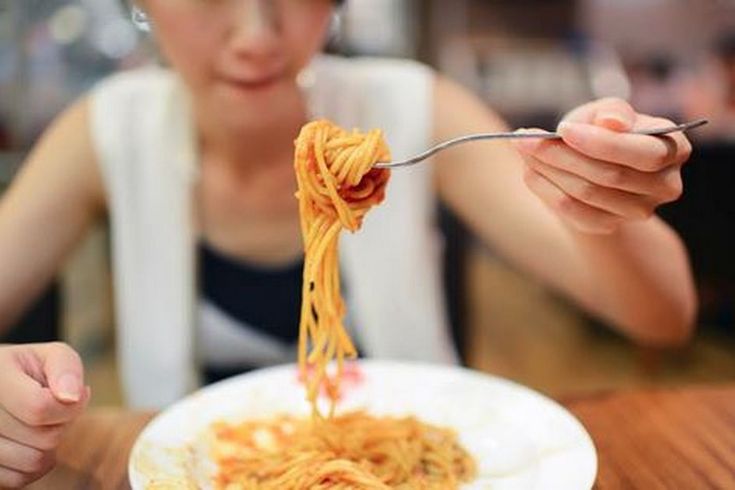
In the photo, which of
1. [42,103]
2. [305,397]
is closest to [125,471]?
[305,397]

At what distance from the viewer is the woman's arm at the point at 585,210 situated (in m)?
0.79

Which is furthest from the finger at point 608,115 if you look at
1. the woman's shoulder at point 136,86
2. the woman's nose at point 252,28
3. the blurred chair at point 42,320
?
the blurred chair at point 42,320

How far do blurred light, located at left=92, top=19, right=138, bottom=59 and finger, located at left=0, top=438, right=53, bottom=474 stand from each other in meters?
3.05

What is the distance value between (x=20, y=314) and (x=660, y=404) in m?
0.91

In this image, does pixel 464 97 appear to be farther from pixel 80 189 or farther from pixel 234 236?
pixel 80 189

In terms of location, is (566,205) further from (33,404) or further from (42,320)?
(42,320)

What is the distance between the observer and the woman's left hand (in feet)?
2.49

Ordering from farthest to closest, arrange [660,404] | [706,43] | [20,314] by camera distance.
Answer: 1. [706,43]
2. [20,314]
3. [660,404]

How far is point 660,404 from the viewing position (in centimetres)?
101

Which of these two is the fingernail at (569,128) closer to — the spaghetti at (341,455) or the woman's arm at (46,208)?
the spaghetti at (341,455)

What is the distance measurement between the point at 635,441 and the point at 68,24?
3237mm

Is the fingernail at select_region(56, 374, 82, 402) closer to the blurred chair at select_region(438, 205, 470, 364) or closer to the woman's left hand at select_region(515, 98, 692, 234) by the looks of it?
the woman's left hand at select_region(515, 98, 692, 234)

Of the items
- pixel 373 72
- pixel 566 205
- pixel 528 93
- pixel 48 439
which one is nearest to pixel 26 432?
pixel 48 439

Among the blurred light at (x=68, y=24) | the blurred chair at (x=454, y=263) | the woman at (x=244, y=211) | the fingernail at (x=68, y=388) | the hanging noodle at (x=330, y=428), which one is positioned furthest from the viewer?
the blurred light at (x=68, y=24)
